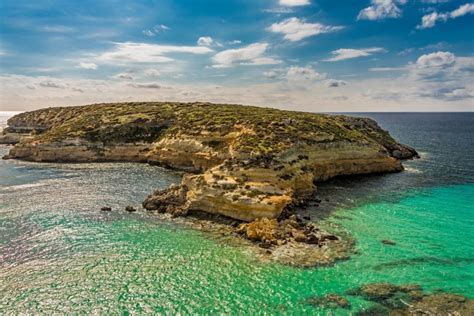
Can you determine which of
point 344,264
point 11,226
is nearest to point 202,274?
point 344,264

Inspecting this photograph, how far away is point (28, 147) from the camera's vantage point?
100m

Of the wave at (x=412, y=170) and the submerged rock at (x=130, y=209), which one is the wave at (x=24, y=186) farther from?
the wave at (x=412, y=170)

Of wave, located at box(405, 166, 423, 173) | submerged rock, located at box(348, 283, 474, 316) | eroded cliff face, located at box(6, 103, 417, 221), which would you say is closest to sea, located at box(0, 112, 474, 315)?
submerged rock, located at box(348, 283, 474, 316)

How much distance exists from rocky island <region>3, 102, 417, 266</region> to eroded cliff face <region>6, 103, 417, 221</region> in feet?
0.61

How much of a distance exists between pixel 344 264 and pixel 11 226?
4088cm

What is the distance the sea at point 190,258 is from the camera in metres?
29.5

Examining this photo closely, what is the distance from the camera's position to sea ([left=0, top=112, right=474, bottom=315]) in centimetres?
2950

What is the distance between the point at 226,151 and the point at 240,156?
14293mm

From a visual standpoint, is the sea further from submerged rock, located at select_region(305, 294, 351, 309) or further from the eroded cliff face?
the eroded cliff face

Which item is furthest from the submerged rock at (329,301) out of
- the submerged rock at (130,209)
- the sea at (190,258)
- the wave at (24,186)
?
the wave at (24,186)

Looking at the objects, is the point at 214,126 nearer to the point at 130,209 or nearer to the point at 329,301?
the point at 130,209

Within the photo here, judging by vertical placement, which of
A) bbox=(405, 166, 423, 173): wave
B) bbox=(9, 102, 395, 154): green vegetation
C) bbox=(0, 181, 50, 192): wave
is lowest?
bbox=(0, 181, 50, 192): wave

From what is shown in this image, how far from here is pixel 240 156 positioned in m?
65.0

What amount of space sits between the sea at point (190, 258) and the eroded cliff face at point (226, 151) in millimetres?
6078
